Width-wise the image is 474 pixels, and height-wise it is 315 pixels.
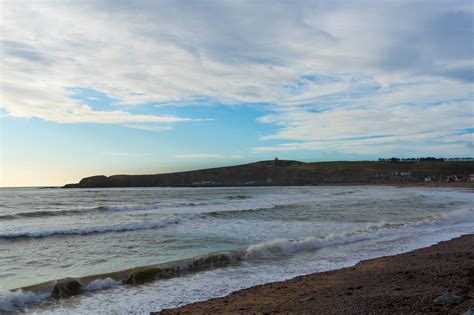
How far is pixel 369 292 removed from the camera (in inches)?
304

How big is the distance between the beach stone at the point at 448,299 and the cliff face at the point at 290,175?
5855 inches

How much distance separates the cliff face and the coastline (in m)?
146

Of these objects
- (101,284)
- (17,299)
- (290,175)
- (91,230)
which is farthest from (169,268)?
(290,175)

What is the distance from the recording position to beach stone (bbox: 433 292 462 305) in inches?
255

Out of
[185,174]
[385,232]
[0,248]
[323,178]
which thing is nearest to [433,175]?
[323,178]

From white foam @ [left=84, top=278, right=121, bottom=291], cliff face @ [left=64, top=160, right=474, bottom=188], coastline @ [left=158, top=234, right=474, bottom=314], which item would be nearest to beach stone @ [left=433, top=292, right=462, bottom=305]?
coastline @ [left=158, top=234, right=474, bottom=314]

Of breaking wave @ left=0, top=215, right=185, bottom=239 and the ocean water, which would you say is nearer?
the ocean water

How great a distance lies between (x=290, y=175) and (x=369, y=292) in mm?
170312

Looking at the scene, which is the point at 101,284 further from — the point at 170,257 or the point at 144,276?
the point at 170,257

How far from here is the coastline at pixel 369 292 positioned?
21.6 feet

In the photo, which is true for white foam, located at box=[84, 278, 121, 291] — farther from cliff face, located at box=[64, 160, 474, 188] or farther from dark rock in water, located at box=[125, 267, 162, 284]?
cliff face, located at box=[64, 160, 474, 188]

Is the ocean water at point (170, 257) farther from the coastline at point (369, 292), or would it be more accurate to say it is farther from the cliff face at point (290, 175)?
the cliff face at point (290, 175)

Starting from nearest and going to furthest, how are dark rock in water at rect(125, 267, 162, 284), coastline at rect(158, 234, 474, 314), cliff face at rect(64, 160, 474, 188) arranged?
1. coastline at rect(158, 234, 474, 314)
2. dark rock in water at rect(125, 267, 162, 284)
3. cliff face at rect(64, 160, 474, 188)

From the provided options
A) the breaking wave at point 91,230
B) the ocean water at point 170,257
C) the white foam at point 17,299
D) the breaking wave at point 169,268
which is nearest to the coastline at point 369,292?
the ocean water at point 170,257
